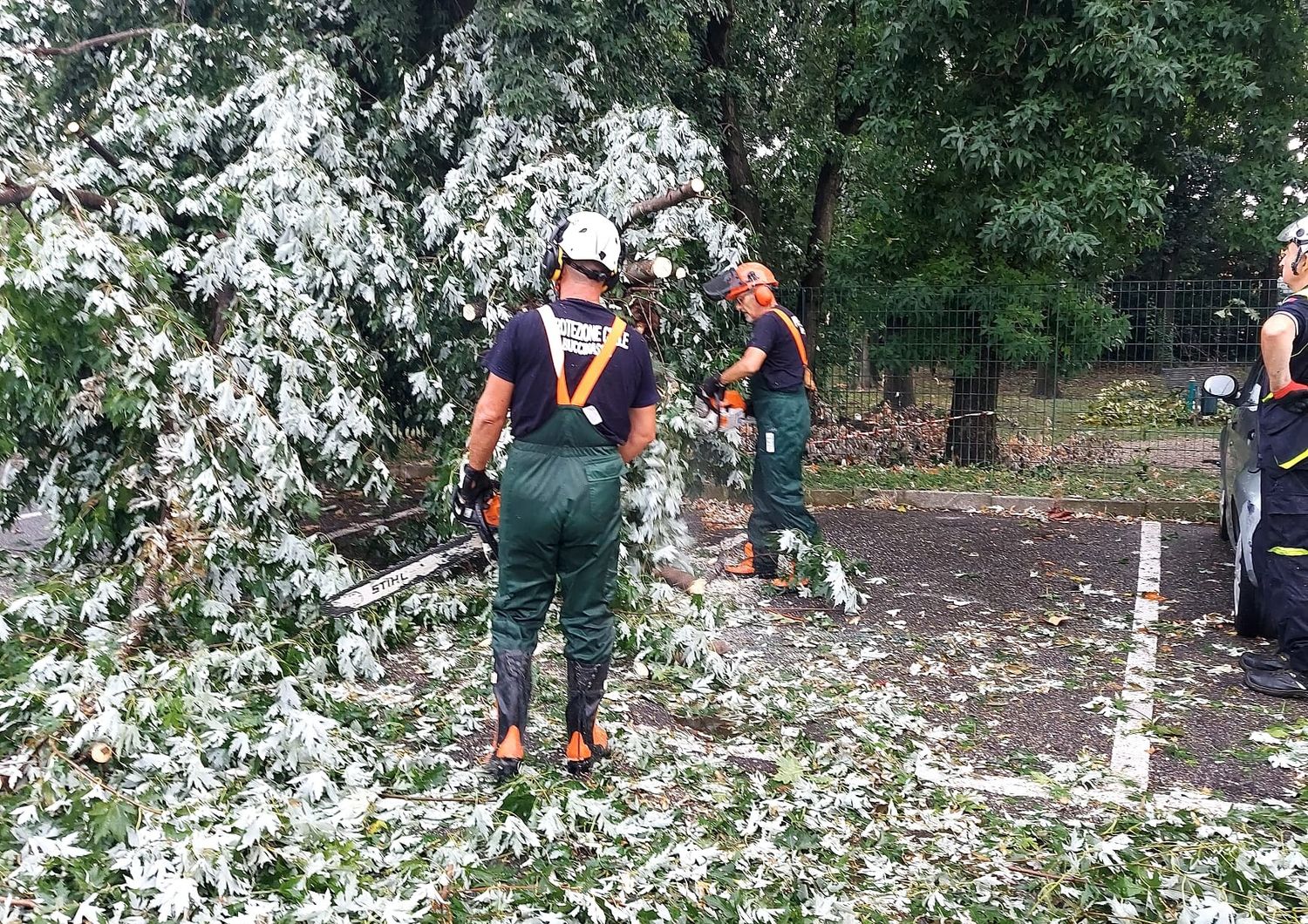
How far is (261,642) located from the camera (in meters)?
4.64

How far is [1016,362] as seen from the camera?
400 inches

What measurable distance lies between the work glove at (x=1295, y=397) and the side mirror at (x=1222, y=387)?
89 cm

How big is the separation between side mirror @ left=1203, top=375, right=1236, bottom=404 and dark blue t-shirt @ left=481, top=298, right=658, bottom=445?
3638 millimetres

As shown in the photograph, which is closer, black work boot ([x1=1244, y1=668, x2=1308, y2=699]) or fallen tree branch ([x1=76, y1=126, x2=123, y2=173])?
black work boot ([x1=1244, y1=668, x2=1308, y2=699])

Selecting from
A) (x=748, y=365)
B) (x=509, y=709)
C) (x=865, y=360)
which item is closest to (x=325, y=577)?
(x=509, y=709)

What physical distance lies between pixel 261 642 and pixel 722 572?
3.13 m

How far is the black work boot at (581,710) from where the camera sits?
3822 millimetres

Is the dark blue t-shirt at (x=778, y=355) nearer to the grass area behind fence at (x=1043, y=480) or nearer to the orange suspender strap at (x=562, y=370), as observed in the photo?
the orange suspender strap at (x=562, y=370)

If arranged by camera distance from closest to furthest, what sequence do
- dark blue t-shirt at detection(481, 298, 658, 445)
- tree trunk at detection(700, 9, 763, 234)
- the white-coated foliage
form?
the white-coated foliage → dark blue t-shirt at detection(481, 298, 658, 445) → tree trunk at detection(700, 9, 763, 234)

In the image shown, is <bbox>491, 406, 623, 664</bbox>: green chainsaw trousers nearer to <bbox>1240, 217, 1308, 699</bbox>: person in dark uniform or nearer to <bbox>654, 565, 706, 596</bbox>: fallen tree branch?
<bbox>654, 565, 706, 596</bbox>: fallen tree branch

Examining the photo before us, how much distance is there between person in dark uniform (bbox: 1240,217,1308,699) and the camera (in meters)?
4.58

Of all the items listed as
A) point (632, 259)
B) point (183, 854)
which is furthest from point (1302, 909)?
point (632, 259)

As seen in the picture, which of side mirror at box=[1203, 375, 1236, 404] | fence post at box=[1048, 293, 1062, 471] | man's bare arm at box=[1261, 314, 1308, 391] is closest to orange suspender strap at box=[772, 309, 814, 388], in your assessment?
side mirror at box=[1203, 375, 1236, 404]

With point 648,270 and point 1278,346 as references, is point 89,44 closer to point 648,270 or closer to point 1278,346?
point 648,270
